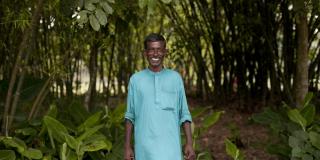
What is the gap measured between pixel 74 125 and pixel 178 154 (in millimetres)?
1178

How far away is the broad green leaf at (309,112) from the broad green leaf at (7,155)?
1.65 m

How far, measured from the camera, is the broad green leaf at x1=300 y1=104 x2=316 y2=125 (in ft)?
10.2

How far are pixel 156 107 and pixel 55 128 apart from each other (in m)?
0.90

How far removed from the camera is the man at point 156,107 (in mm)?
2055

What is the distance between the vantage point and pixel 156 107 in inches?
81.9

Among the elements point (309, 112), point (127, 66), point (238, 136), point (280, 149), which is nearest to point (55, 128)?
point (280, 149)

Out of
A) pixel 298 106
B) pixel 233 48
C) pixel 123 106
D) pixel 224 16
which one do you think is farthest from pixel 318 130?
pixel 224 16

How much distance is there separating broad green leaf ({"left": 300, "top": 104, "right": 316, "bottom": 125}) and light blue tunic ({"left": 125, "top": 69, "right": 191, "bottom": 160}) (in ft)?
4.11

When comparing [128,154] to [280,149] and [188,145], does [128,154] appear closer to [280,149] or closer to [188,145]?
[188,145]

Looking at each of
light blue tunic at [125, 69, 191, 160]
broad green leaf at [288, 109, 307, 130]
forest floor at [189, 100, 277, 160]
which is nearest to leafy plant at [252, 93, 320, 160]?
broad green leaf at [288, 109, 307, 130]

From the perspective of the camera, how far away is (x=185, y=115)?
215 centimetres

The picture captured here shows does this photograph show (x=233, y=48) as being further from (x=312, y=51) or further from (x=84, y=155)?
(x=84, y=155)

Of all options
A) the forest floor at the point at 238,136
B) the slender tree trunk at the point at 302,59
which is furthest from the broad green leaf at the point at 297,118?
the forest floor at the point at 238,136

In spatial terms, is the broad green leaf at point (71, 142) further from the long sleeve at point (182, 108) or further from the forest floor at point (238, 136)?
the forest floor at point (238, 136)
